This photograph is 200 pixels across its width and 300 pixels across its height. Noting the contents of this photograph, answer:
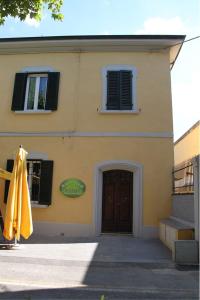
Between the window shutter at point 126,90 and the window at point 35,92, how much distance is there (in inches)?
87.2

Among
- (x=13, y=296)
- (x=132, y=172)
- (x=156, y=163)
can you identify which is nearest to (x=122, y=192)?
(x=132, y=172)

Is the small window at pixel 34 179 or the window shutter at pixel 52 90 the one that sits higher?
the window shutter at pixel 52 90

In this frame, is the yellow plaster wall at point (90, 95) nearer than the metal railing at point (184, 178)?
No

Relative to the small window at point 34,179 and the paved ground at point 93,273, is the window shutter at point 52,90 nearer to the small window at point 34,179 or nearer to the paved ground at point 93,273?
the small window at point 34,179

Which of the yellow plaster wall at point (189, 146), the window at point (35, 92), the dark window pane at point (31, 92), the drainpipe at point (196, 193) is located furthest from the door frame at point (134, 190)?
the drainpipe at point (196, 193)

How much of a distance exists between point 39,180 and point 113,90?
3.94 metres

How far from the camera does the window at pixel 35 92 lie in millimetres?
11117

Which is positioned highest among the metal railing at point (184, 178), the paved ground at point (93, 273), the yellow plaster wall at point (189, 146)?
the yellow plaster wall at point (189, 146)

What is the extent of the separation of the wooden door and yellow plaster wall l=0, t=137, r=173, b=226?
63 cm

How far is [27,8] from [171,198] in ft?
22.6

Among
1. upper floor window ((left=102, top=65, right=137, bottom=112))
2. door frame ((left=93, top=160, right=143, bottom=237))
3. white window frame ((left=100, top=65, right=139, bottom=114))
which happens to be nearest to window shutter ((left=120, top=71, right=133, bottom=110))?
upper floor window ((left=102, top=65, right=137, bottom=112))

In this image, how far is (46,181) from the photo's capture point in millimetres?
10500

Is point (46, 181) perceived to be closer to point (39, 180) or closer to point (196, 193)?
point (39, 180)

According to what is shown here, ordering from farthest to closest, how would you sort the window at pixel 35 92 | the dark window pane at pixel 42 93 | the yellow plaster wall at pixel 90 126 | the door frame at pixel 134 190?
the dark window pane at pixel 42 93 → the window at pixel 35 92 → the yellow plaster wall at pixel 90 126 → the door frame at pixel 134 190
